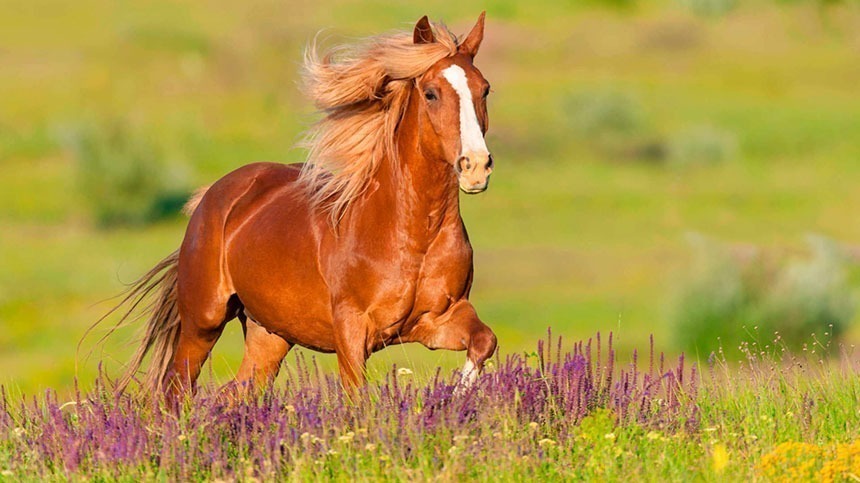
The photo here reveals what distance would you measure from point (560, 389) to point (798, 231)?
26069 millimetres

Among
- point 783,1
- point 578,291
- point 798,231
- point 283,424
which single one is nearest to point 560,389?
point 283,424

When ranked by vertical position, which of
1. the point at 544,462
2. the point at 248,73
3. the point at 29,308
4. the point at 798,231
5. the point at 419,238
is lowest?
the point at 544,462

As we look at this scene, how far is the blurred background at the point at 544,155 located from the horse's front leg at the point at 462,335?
340 inches

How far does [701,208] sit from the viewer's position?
34344 millimetres

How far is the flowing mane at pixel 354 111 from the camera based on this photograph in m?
6.90

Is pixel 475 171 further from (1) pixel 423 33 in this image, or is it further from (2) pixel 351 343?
(2) pixel 351 343

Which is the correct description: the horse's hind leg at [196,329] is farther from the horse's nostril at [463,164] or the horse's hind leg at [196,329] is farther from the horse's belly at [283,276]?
the horse's nostril at [463,164]

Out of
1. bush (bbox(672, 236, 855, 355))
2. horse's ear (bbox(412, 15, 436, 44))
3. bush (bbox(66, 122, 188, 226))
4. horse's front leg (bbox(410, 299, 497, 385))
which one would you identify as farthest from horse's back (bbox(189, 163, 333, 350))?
bush (bbox(66, 122, 188, 226))

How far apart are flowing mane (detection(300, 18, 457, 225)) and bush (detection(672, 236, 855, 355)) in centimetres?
1493

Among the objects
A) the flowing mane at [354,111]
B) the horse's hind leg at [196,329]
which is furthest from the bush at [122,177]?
the flowing mane at [354,111]

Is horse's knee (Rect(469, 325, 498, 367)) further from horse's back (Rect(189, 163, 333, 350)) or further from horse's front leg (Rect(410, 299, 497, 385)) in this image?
horse's back (Rect(189, 163, 333, 350))

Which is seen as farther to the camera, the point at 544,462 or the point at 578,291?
the point at 578,291

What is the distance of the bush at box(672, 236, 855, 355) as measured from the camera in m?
21.7

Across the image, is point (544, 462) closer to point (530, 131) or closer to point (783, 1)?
point (530, 131)
